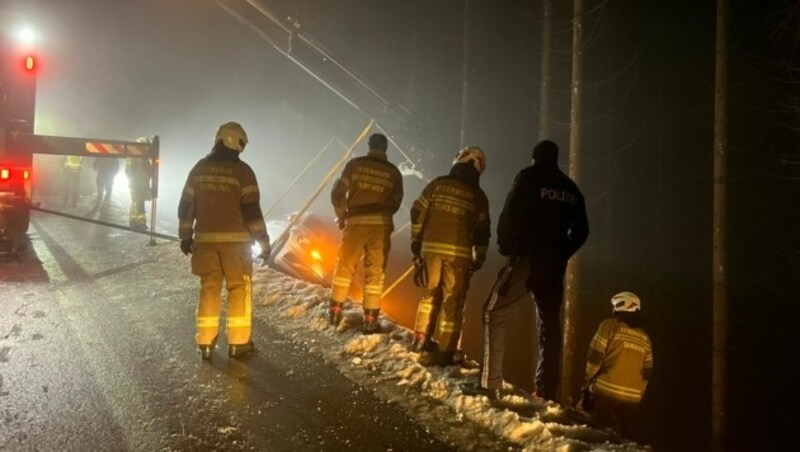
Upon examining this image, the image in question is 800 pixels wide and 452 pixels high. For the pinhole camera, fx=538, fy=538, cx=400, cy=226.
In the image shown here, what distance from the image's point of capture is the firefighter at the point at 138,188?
10.5 meters

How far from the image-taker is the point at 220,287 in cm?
457

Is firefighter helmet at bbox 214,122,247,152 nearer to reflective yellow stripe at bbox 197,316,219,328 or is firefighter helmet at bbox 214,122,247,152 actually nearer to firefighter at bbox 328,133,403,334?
firefighter at bbox 328,133,403,334

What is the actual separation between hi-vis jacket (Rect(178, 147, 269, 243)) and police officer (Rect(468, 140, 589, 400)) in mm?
2093

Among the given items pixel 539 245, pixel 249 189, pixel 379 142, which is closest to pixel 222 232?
pixel 249 189

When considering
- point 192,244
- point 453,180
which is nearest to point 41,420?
point 192,244

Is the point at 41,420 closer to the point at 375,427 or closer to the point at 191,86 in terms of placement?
the point at 375,427

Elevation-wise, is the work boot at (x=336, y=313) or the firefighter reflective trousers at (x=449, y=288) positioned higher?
the firefighter reflective trousers at (x=449, y=288)

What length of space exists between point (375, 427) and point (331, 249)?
24.7 ft

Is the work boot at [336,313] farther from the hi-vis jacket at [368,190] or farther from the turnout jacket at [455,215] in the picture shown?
the turnout jacket at [455,215]

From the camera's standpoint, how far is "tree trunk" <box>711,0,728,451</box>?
9.98 m

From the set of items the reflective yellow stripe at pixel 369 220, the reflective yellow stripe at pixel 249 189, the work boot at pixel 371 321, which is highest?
the reflective yellow stripe at pixel 249 189

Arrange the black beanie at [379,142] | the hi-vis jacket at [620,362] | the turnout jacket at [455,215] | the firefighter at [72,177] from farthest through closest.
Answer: the firefighter at [72,177] → the black beanie at [379,142] → the hi-vis jacket at [620,362] → the turnout jacket at [455,215]

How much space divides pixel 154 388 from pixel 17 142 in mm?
5757

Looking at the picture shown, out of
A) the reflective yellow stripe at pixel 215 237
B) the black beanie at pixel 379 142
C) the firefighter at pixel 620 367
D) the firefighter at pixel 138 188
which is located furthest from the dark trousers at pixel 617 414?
the firefighter at pixel 138 188
